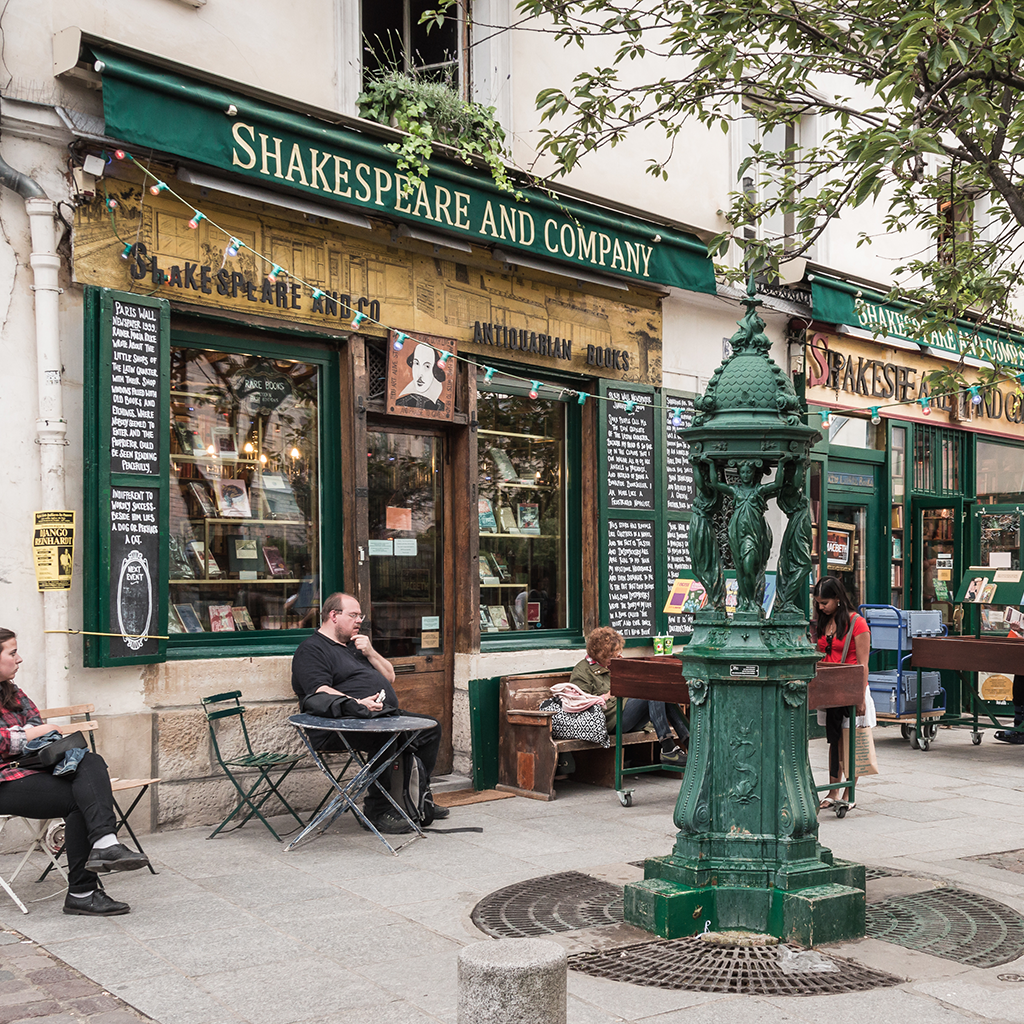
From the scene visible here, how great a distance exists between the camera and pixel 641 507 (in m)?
9.78

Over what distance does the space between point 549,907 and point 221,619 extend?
10.4 ft

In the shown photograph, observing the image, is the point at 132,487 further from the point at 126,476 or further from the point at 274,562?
the point at 274,562

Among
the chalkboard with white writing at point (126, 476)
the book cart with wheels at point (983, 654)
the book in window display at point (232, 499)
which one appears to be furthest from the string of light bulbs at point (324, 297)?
the book cart with wheels at point (983, 654)

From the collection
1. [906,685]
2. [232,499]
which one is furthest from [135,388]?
[906,685]

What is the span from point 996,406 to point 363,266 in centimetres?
969

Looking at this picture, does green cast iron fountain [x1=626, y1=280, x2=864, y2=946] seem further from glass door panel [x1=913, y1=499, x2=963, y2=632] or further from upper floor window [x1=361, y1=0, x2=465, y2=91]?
glass door panel [x1=913, y1=499, x2=963, y2=632]

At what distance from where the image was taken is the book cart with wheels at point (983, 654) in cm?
955

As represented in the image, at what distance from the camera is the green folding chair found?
649 centimetres

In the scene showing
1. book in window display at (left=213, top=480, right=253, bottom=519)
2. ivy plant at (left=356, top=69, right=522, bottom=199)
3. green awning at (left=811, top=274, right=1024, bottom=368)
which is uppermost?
ivy plant at (left=356, top=69, right=522, bottom=199)

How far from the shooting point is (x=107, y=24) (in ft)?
22.3

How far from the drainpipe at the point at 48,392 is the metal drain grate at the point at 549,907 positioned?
8.91ft

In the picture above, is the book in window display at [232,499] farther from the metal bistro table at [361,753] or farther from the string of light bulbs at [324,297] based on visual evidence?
the metal bistro table at [361,753]

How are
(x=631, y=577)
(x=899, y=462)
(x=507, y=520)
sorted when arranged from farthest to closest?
(x=899, y=462), (x=631, y=577), (x=507, y=520)

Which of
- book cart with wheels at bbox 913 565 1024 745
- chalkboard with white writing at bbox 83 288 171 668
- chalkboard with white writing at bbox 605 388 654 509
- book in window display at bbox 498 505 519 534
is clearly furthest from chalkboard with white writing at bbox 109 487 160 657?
book cart with wheels at bbox 913 565 1024 745
